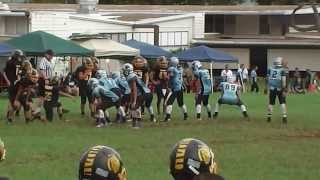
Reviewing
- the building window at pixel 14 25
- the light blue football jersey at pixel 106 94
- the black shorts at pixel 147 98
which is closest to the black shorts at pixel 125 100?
the light blue football jersey at pixel 106 94

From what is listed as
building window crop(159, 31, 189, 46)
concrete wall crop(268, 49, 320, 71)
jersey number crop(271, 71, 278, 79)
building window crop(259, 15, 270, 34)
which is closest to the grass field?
jersey number crop(271, 71, 278, 79)

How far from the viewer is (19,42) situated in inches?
1227

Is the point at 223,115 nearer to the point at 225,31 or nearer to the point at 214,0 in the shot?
the point at 225,31

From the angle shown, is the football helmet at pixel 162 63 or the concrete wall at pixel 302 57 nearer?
the football helmet at pixel 162 63

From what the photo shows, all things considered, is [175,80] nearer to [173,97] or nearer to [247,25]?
[173,97]

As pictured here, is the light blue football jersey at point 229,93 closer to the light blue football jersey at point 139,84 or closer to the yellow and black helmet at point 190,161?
the light blue football jersey at point 139,84

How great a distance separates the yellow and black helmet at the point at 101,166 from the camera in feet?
16.1

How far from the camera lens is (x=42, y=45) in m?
30.1

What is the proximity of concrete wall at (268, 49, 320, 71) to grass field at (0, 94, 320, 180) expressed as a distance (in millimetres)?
38350

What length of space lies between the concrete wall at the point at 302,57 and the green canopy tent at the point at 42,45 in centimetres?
3546

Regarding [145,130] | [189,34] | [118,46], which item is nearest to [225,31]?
[189,34]

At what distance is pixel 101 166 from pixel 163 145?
13.5 meters

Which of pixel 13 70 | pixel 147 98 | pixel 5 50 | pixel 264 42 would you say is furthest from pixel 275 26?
pixel 147 98

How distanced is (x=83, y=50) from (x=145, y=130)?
439 inches
